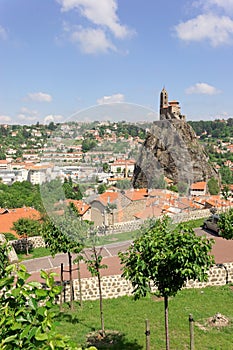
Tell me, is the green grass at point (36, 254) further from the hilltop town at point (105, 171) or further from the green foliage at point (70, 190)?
the green foliage at point (70, 190)

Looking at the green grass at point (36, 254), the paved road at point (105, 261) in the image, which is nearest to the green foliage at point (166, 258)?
the paved road at point (105, 261)

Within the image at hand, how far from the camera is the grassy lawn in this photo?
7.52 meters

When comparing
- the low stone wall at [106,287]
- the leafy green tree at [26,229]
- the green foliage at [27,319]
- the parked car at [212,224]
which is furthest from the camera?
the parked car at [212,224]

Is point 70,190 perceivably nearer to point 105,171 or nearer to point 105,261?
point 105,171

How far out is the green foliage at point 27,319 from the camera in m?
2.26

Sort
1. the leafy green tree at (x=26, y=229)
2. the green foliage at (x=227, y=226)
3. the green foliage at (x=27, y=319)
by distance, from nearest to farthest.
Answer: the green foliage at (x=27, y=319) < the green foliage at (x=227, y=226) < the leafy green tree at (x=26, y=229)

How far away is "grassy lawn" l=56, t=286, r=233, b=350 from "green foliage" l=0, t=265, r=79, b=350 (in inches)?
220

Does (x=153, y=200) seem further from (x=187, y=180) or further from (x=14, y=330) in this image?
(x=14, y=330)

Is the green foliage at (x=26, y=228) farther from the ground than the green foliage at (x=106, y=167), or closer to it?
closer to it

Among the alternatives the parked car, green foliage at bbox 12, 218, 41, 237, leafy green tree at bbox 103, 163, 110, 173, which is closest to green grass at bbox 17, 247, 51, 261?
green foliage at bbox 12, 218, 41, 237

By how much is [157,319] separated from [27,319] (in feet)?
23.2

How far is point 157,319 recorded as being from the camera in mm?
8688

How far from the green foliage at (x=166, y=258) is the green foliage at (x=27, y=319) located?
375cm

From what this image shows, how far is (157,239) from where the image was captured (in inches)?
246
